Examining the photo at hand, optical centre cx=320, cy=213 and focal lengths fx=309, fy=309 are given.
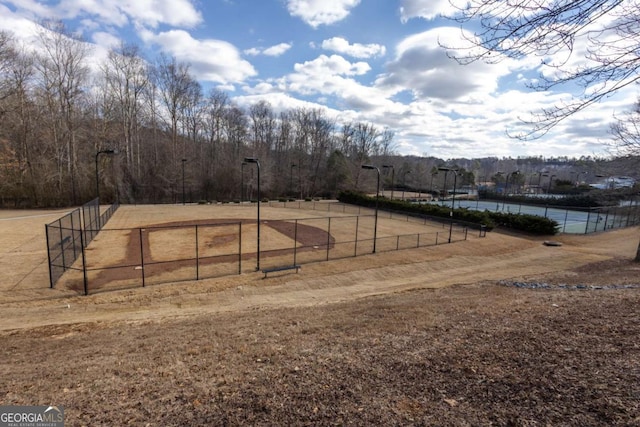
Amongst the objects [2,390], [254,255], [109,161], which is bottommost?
[254,255]

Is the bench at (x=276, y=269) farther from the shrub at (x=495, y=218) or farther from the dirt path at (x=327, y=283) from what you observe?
the shrub at (x=495, y=218)

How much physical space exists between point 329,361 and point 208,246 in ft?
55.7

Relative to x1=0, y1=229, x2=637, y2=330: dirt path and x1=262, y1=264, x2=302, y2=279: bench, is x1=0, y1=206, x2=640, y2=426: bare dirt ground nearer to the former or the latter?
x1=0, y1=229, x2=637, y2=330: dirt path

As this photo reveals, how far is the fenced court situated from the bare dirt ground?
3.12 m

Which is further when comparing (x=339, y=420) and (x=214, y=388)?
(x=214, y=388)

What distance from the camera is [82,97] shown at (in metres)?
42.6

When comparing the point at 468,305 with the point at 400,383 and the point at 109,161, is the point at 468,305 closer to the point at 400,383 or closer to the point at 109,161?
the point at 400,383

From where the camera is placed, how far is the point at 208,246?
20.1m

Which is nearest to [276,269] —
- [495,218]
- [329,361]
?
[329,361]

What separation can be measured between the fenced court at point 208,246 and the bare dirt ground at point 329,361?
3.12 metres

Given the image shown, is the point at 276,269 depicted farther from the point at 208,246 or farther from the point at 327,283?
the point at 208,246

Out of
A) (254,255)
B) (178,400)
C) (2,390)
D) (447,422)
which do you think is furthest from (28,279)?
(447,422)

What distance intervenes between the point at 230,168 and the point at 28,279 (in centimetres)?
4883

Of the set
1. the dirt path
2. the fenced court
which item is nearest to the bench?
the dirt path
